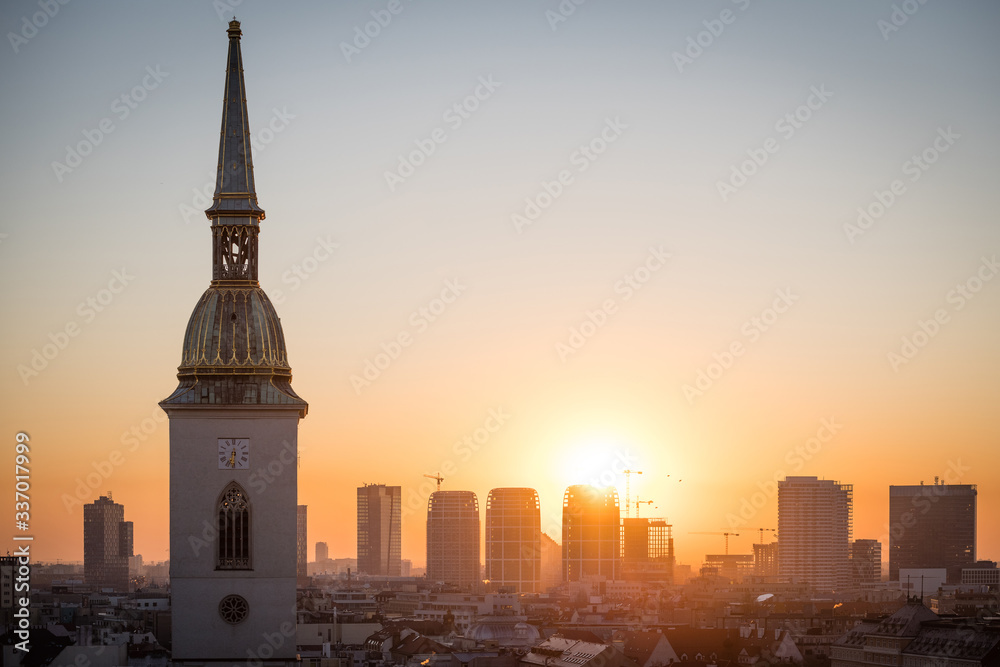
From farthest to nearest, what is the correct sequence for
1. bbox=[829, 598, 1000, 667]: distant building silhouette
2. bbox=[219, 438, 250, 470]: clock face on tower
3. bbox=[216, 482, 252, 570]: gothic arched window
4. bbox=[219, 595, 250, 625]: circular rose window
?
1. bbox=[829, 598, 1000, 667]: distant building silhouette
2. bbox=[219, 438, 250, 470]: clock face on tower
3. bbox=[216, 482, 252, 570]: gothic arched window
4. bbox=[219, 595, 250, 625]: circular rose window

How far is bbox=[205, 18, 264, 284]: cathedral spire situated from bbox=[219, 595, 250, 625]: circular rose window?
1027 cm

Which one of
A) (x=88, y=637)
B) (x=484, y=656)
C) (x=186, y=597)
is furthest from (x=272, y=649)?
(x=484, y=656)

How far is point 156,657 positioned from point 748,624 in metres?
103

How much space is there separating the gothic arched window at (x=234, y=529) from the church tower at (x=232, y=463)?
1.3 inches

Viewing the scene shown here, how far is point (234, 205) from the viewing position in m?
52.5

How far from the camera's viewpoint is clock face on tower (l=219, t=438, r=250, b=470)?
5244 centimetres

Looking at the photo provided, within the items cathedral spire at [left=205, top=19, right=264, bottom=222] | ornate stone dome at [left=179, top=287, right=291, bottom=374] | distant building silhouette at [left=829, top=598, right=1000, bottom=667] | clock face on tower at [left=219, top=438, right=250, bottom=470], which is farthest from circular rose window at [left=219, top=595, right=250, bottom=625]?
distant building silhouette at [left=829, top=598, right=1000, bottom=667]

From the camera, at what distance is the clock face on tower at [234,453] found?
172ft

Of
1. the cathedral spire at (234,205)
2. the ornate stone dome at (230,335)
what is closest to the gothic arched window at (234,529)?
the ornate stone dome at (230,335)

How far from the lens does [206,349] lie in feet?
171

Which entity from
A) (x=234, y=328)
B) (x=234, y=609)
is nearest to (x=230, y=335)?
(x=234, y=328)

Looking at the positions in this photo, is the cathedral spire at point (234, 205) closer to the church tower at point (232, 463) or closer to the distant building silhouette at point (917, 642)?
the church tower at point (232, 463)

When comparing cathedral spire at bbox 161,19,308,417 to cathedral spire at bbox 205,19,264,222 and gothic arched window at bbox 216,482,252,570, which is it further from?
gothic arched window at bbox 216,482,252,570

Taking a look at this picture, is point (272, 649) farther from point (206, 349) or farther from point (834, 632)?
point (834, 632)
